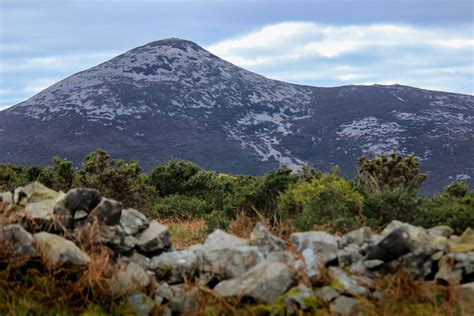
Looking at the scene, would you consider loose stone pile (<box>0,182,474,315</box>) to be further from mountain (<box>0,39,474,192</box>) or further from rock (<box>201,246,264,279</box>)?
mountain (<box>0,39,474,192</box>)

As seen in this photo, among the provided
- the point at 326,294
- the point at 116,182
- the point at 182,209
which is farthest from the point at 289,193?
the point at 116,182

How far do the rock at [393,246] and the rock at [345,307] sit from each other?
0.93m

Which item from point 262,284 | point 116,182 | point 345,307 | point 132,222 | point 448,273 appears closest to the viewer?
point 345,307

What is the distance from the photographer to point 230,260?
8336 mm

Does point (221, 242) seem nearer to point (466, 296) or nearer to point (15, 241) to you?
point (15, 241)

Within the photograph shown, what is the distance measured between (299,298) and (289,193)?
14.7 ft

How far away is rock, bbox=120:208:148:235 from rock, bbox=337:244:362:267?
294cm

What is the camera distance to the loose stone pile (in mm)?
7809

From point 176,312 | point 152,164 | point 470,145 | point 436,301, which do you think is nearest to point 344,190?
point 436,301

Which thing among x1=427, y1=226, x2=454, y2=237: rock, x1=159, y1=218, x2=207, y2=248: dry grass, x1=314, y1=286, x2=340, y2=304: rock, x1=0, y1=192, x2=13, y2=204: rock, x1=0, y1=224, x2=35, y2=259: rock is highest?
x1=0, y1=192, x2=13, y2=204: rock

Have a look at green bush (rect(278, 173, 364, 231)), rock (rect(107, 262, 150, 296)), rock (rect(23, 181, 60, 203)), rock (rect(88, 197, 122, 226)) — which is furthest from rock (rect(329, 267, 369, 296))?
rock (rect(23, 181, 60, 203))

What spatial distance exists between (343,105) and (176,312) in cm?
15348

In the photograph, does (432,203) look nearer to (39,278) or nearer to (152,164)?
(39,278)

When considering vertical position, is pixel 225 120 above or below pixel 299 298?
above
